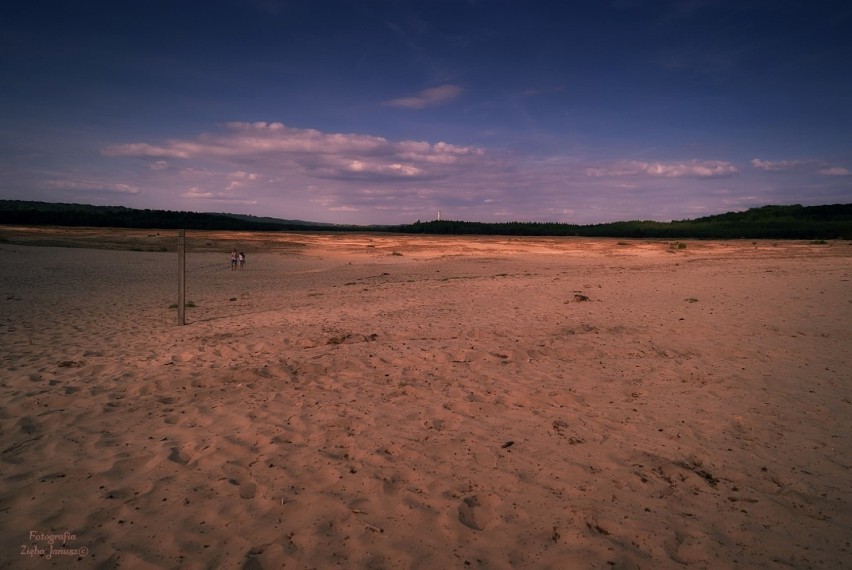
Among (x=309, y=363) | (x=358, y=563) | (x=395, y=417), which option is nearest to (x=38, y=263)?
(x=309, y=363)

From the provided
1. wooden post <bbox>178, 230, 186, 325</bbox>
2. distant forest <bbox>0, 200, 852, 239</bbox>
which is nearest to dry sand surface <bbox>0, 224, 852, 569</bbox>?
wooden post <bbox>178, 230, 186, 325</bbox>

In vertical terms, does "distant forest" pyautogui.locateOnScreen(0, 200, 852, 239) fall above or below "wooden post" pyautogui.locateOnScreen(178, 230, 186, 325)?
above

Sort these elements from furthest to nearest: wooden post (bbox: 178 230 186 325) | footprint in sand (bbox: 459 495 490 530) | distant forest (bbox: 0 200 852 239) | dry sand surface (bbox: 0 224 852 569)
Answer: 1. distant forest (bbox: 0 200 852 239)
2. wooden post (bbox: 178 230 186 325)
3. footprint in sand (bbox: 459 495 490 530)
4. dry sand surface (bbox: 0 224 852 569)

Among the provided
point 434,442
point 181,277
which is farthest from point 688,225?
point 434,442

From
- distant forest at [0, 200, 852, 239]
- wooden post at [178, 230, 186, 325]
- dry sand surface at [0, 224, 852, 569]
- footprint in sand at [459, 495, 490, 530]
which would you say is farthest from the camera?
distant forest at [0, 200, 852, 239]

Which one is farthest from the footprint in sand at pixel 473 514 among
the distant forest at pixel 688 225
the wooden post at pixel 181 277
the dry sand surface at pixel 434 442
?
the distant forest at pixel 688 225

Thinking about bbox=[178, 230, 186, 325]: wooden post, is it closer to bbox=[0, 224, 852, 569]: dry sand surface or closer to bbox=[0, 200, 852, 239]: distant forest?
bbox=[0, 224, 852, 569]: dry sand surface

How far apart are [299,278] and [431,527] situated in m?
23.1

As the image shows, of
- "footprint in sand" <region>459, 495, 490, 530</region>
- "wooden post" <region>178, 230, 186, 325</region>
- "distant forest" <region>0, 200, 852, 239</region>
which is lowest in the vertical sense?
"footprint in sand" <region>459, 495, 490, 530</region>

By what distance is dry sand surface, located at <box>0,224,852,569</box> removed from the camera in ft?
11.6

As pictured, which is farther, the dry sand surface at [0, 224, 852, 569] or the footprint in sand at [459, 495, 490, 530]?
the footprint in sand at [459, 495, 490, 530]

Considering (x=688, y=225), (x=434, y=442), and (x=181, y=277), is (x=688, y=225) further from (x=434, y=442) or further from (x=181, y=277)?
(x=434, y=442)

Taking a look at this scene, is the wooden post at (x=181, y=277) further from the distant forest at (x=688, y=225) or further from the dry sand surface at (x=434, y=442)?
the distant forest at (x=688, y=225)

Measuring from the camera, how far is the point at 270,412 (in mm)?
6020
